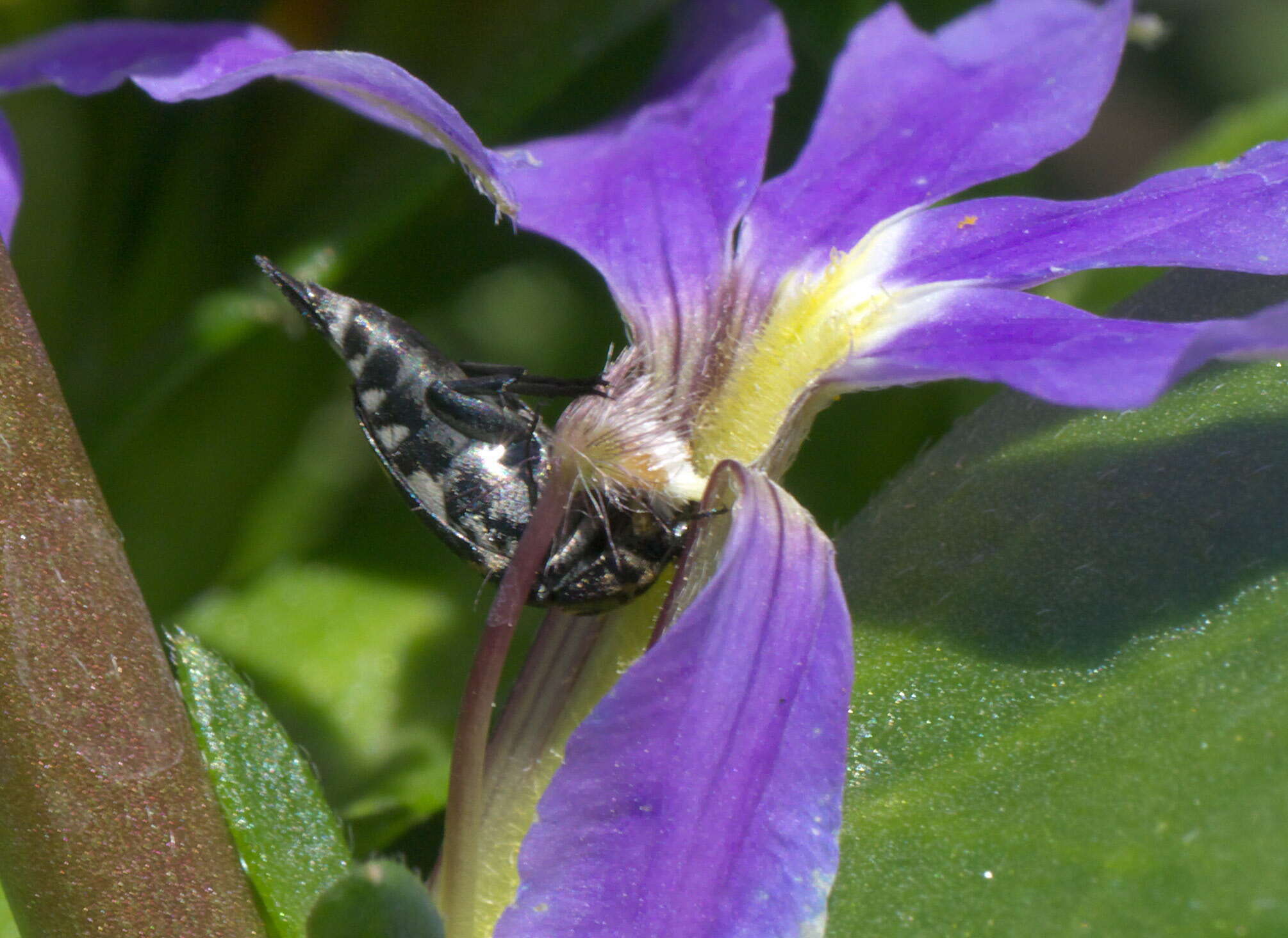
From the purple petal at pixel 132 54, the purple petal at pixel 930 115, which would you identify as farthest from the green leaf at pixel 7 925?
the purple petal at pixel 930 115

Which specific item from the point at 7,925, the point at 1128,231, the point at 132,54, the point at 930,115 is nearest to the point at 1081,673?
the point at 1128,231

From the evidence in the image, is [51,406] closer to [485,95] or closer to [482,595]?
[482,595]

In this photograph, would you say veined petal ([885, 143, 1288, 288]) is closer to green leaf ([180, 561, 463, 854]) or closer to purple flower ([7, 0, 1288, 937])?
purple flower ([7, 0, 1288, 937])

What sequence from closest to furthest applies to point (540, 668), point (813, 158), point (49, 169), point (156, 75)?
point (540, 668) → point (156, 75) → point (813, 158) → point (49, 169)

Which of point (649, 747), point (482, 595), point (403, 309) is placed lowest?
point (482, 595)

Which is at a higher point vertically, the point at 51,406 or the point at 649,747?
the point at 51,406

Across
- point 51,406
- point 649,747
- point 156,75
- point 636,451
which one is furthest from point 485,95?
point 649,747

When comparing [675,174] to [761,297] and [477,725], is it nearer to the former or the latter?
[761,297]

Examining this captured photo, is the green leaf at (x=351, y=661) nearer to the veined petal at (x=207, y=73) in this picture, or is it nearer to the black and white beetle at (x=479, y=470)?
the black and white beetle at (x=479, y=470)
